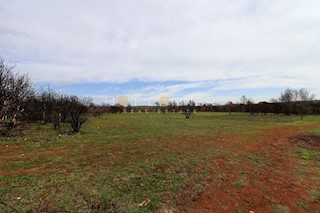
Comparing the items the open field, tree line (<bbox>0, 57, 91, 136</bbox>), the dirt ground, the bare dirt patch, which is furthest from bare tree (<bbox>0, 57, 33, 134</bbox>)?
the bare dirt patch

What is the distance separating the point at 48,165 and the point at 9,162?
1275 mm

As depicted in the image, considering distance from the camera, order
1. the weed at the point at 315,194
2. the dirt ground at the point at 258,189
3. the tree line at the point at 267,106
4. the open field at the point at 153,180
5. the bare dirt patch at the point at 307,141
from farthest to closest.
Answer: the tree line at the point at 267,106 → the bare dirt patch at the point at 307,141 → the weed at the point at 315,194 → the dirt ground at the point at 258,189 → the open field at the point at 153,180

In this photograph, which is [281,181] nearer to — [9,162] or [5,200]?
[5,200]

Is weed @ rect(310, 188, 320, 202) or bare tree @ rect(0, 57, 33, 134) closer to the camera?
weed @ rect(310, 188, 320, 202)

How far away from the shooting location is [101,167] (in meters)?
5.34

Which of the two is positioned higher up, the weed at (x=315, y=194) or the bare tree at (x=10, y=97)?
the bare tree at (x=10, y=97)

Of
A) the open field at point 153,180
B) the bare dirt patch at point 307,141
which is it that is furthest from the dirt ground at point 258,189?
the bare dirt patch at point 307,141

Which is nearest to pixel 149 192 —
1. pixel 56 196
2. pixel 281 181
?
A: pixel 56 196

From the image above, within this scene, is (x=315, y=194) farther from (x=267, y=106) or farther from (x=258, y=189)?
(x=267, y=106)

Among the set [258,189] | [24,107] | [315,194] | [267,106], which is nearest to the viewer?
[315,194]

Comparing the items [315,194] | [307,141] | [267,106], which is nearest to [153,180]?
[315,194]

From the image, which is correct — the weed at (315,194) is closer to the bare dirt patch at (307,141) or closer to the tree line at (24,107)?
the bare dirt patch at (307,141)

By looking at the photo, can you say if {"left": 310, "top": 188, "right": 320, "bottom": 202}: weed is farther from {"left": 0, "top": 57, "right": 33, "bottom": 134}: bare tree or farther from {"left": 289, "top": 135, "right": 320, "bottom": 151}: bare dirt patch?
{"left": 0, "top": 57, "right": 33, "bottom": 134}: bare tree

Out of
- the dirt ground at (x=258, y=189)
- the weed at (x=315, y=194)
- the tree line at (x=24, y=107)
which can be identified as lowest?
the weed at (x=315, y=194)
